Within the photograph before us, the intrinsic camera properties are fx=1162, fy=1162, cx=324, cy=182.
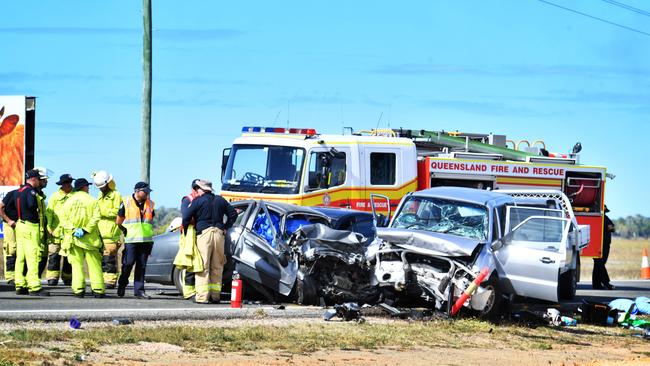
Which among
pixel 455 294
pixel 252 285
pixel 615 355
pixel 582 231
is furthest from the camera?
pixel 582 231

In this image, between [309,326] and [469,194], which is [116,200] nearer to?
[309,326]

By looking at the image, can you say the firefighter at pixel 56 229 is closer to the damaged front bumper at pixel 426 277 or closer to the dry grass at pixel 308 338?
the dry grass at pixel 308 338

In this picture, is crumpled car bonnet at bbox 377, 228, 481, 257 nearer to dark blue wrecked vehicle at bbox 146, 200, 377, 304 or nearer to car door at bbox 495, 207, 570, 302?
dark blue wrecked vehicle at bbox 146, 200, 377, 304

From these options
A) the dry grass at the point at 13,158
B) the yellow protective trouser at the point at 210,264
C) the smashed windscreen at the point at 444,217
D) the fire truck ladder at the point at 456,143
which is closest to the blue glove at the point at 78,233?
the yellow protective trouser at the point at 210,264

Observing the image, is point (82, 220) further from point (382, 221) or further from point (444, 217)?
point (444, 217)

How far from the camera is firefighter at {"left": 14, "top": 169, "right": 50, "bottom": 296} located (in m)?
16.4

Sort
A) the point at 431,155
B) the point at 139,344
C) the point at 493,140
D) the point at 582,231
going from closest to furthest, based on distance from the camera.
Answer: the point at 139,344 → the point at 582,231 → the point at 431,155 → the point at 493,140

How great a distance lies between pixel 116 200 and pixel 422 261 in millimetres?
4527

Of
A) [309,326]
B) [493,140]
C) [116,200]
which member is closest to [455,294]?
[309,326]

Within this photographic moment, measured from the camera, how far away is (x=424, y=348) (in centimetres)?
1302

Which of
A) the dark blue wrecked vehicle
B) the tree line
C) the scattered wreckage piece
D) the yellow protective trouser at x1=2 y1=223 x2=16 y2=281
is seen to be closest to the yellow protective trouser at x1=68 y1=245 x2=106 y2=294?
the dark blue wrecked vehicle

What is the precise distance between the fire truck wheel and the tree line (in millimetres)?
105133

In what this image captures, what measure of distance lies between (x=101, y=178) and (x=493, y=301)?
5857 mm

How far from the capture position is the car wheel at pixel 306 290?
16234 mm
